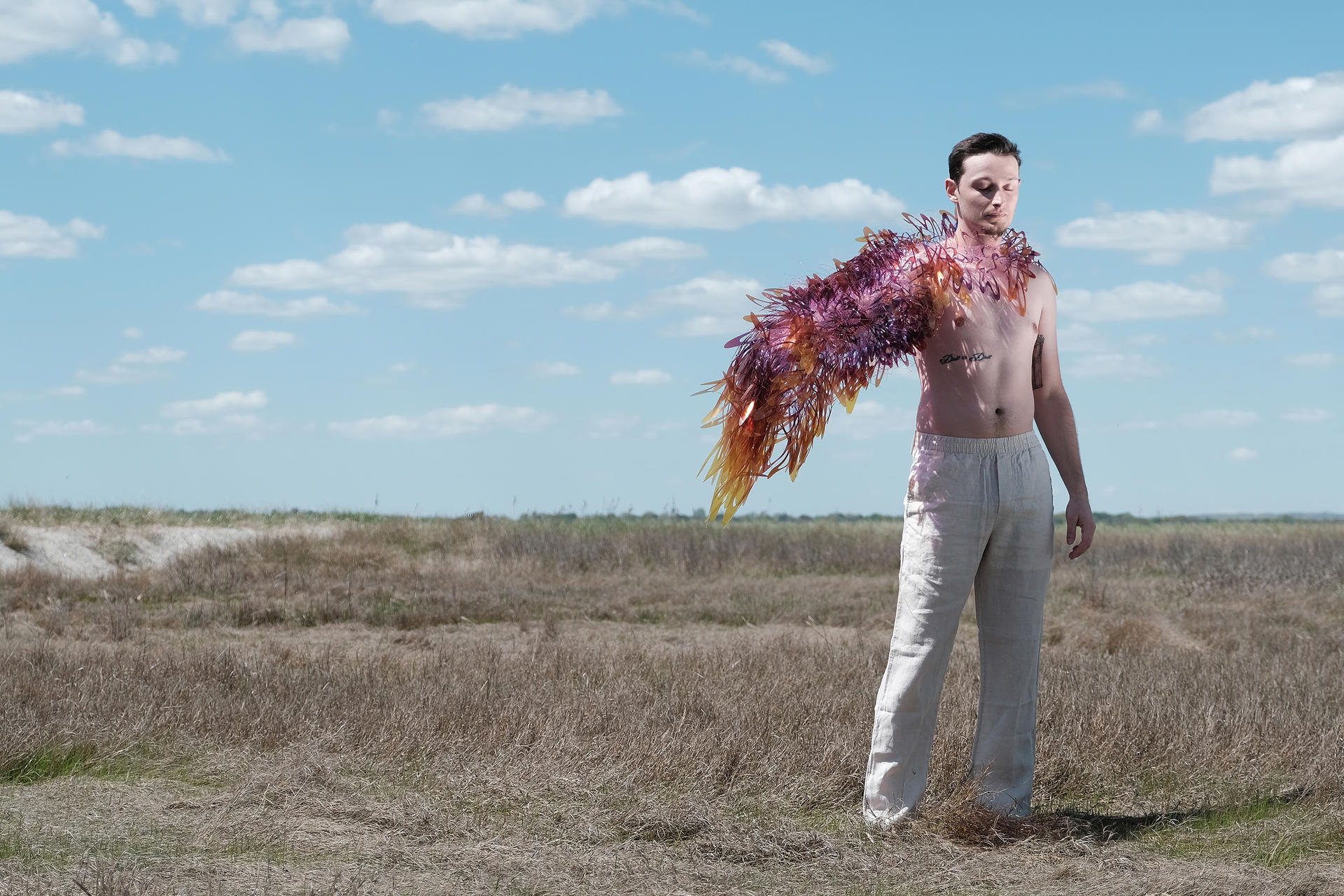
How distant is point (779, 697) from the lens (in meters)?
6.39

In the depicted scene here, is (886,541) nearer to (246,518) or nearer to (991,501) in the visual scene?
(246,518)

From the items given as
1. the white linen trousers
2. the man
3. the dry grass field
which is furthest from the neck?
the dry grass field

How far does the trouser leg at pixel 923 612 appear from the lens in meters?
4.14

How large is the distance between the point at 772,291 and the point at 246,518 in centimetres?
2537

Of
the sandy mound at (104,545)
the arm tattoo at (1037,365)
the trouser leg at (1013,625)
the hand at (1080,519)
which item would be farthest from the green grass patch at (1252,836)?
the sandy mound at (104,545)

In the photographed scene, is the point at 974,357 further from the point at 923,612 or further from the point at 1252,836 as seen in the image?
the point at 1252,836

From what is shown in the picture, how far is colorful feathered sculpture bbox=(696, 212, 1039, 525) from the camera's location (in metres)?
4.18

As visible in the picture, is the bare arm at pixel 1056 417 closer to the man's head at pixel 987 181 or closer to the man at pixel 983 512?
the man at pixel 983 512

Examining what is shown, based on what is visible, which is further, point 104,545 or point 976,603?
point 104,545

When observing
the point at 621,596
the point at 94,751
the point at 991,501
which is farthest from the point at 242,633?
the point at 991,501

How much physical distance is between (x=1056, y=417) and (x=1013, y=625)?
80 centimetres

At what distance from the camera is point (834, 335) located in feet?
13.8

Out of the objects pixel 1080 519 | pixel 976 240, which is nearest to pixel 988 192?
pixel 976 240

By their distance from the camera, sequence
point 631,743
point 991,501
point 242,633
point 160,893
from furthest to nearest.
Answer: point 242,633
point 631,743
point 991,501
point 160,893
